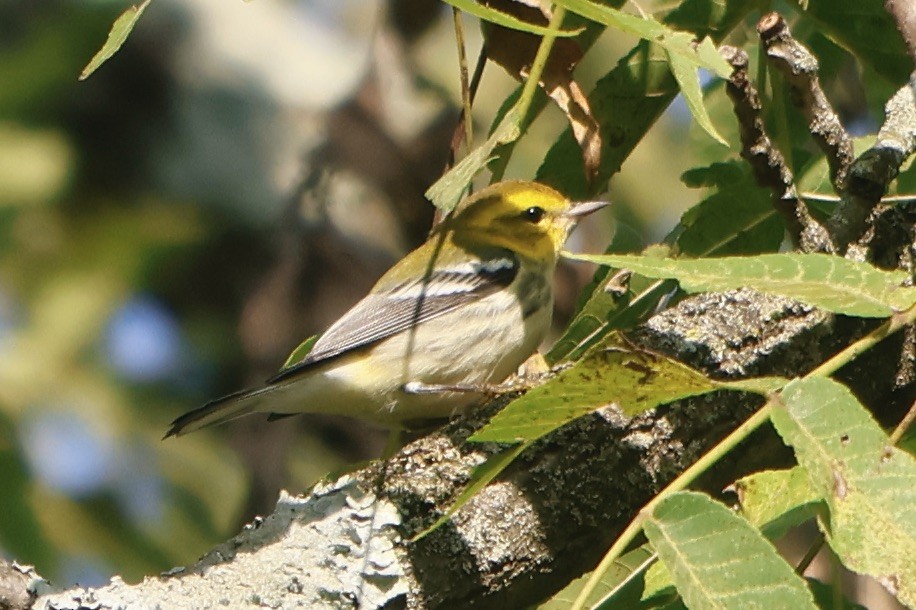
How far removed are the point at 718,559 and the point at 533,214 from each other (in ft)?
10.0

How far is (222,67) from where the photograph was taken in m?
7.28

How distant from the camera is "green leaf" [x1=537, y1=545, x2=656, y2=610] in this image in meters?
1.88

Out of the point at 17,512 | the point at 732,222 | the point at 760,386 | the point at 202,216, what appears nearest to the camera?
the point at 760,386

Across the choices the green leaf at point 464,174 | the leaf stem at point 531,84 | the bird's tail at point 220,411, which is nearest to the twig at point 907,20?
the leaf stem at point 531,84

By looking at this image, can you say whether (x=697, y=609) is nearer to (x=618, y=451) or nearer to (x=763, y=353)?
(x=618, y=451)

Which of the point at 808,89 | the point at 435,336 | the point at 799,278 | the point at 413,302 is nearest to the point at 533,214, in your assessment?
the point at 413,302

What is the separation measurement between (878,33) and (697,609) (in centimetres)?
156

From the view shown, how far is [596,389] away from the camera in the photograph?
1616 mm

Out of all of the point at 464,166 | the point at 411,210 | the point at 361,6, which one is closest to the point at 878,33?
the point at 464,166

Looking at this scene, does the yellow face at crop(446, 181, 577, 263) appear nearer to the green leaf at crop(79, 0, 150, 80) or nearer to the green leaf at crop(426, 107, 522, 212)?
the green leaf at crop(426, 107, 522, 212)

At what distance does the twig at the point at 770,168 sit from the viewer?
92.0 inches

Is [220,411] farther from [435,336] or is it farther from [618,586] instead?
[618,586]

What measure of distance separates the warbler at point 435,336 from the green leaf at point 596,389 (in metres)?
1.74

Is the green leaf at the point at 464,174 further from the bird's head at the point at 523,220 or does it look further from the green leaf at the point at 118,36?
the bird's head at the point at 523,220
